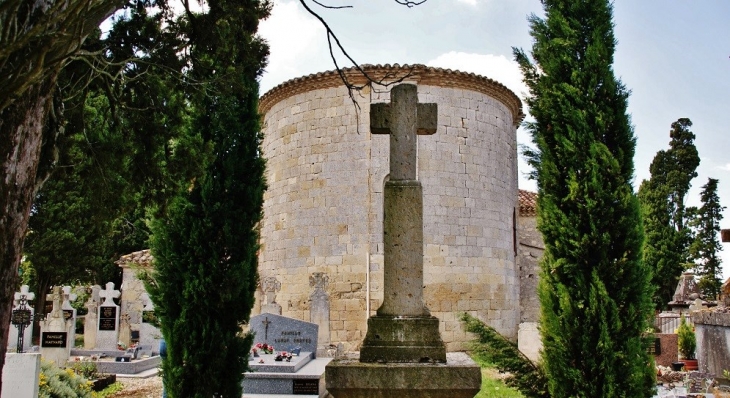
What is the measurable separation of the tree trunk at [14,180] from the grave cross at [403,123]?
7.57 feet

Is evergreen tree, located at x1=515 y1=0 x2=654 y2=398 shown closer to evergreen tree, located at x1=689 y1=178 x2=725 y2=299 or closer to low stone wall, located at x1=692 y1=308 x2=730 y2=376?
low stone wall, located at x1=692 y1=308 x2=730 y2=376

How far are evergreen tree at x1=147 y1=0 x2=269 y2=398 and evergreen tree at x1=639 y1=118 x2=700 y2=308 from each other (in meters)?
21.3

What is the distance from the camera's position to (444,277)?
42.3 feet

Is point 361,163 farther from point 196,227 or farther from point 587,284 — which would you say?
point 587,284

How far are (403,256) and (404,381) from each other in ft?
2.66

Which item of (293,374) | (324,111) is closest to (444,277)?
(324,111)

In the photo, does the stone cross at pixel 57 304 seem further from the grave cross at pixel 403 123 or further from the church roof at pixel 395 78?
the grave cross at pixel 403 123

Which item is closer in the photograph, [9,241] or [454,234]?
[9,241]

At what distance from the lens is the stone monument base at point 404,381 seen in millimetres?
3498

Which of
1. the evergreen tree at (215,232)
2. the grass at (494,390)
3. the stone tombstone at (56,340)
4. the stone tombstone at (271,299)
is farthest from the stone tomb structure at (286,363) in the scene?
the stone tombstone at (56,340)

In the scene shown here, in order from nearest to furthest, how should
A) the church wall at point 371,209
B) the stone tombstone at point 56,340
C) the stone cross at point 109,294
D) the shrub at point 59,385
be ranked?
the shrub at point 59,385 → the stone tombstone at point 56,340 → the church wall at point 371,209 → the stone cross at point 109,294

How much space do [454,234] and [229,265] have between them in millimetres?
6852

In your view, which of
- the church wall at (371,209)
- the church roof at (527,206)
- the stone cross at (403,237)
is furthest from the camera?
the church roof at (527,206)

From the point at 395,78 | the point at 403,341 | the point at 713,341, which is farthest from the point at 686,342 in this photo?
the point at 403,341
